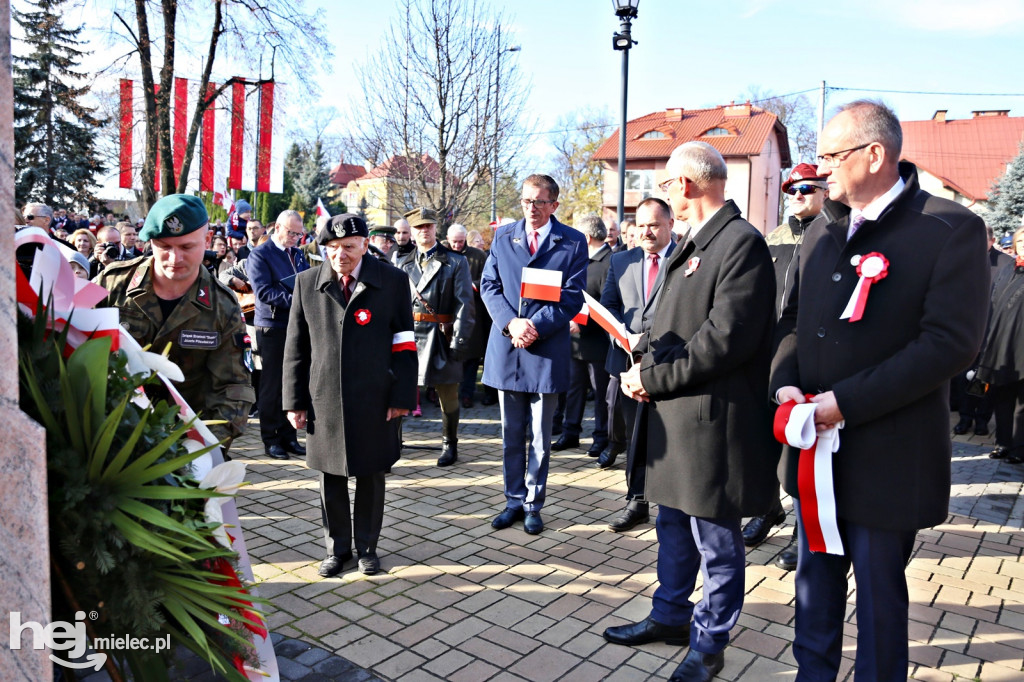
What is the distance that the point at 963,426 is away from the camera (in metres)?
8.98

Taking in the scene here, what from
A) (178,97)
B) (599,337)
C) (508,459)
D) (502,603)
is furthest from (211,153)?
(502,603)

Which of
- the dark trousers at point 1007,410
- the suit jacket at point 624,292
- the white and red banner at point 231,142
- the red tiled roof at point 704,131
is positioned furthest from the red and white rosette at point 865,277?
the red tiled roof at point 704,131

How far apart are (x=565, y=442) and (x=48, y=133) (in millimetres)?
30813

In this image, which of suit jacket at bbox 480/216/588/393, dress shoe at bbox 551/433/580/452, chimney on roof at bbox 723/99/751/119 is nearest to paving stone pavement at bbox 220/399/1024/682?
suit jacket at bbox 480/216/588/393

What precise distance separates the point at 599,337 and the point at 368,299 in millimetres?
3560

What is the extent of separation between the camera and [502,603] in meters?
4.03

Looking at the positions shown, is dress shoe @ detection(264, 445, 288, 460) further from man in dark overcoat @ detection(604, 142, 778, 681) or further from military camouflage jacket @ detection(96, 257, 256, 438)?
man in dark overcoat @ detection(604, 142, 778, 681)

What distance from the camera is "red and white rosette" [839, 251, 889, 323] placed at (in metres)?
2.60

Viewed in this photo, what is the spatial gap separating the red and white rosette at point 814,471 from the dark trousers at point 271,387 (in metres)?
5.30

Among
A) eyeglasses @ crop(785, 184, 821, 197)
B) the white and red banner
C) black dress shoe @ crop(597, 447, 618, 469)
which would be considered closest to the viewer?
eyeglasses @ crop(785, 184, 821, 197)

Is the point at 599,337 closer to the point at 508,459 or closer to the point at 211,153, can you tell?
the point at 508,459

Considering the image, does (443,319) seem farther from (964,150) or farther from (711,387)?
(964,150)

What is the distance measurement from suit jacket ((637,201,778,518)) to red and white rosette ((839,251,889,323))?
0.53 m

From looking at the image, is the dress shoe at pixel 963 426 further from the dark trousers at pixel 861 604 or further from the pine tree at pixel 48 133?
the pine tree at pixel 48 133
